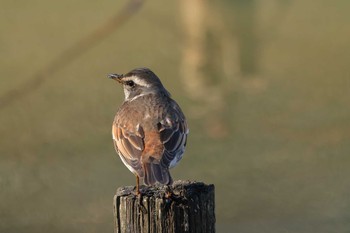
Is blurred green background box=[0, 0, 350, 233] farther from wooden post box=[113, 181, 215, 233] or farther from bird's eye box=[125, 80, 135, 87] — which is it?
wooden post box=[113, 181, 215, 233]

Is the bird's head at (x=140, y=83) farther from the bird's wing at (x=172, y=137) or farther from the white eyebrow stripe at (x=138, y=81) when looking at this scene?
the bird's wing at (x=172, y=137)

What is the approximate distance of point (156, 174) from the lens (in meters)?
7.86

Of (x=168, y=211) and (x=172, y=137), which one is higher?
(x=172, y=137)

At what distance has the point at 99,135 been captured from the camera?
17.2 meters

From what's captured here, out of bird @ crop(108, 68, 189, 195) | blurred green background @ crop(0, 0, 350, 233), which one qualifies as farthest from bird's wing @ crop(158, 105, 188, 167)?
blurred green background @ crop(0, 0, 350, 233)

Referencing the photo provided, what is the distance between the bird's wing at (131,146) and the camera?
8203mm

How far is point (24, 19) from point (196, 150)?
1026cm

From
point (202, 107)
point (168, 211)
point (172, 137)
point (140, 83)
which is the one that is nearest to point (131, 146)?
point (172, 137)

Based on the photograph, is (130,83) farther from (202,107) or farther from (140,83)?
(202,107)

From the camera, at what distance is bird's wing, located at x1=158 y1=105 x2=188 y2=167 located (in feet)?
26.9

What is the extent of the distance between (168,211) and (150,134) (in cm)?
139

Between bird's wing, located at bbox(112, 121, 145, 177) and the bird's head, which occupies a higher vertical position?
the bird's head

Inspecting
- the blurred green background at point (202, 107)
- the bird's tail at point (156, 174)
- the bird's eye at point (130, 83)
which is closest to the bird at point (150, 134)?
the bird's tail at point (156, 174)

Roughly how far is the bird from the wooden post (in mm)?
191
